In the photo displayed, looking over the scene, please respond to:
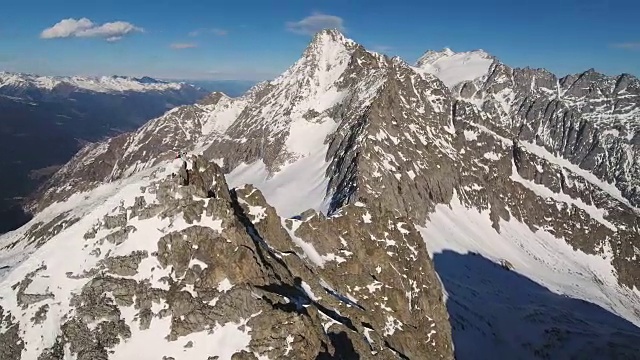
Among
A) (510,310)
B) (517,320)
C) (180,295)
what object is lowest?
(517,320)

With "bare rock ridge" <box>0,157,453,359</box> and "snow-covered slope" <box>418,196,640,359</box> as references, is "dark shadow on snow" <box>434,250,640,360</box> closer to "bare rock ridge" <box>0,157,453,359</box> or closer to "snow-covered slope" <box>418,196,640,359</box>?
"snow-covered slope" <box>418,196,640,359</box>

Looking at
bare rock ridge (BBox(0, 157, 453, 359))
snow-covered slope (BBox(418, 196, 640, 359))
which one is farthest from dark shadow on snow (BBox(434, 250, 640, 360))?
bare rock ridge (BBox(0, 157, 453, 359))

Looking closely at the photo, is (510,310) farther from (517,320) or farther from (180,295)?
(180,295)

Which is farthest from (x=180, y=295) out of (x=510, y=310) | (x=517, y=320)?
(x=510, y=310)

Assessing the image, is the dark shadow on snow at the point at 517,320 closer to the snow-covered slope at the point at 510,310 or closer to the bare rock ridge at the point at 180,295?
the snow-covered slope at the point at 510,310

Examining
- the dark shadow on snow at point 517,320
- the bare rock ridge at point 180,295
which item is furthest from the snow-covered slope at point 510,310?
the bare rock ridge at point 180,295

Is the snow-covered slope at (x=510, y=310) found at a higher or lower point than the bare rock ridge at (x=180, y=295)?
lower

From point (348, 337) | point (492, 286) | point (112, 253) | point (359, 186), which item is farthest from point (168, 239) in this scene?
point (492, 286)

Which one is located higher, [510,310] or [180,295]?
[180,295]
